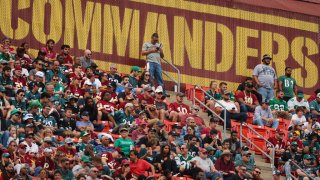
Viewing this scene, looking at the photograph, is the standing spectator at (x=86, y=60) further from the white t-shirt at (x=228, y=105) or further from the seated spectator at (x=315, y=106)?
the seated spectator at (x=315, y=106)

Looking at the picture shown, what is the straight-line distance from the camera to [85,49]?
37.6 metres

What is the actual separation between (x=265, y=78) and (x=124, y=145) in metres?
9.11

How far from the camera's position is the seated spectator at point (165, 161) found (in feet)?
98.9

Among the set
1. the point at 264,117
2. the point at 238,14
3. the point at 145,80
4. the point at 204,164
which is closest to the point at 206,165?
the point at 204,164

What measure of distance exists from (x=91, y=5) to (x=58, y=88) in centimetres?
528

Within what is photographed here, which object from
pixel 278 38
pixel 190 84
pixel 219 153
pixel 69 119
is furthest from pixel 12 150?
pixel 278 38

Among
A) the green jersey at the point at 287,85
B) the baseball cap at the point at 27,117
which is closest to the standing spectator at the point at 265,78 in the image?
the green jersey at the point at 287,85

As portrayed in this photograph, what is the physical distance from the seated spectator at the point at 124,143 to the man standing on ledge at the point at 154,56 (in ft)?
19.9

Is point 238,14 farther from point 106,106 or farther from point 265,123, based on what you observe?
point 106,106

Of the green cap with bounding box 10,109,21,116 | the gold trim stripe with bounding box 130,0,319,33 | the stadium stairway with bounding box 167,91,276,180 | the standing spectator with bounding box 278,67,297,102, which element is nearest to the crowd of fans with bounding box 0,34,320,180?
the green cap with bounding box 10,109,21,116

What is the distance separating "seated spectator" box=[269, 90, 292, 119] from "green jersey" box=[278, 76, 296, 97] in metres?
0.90

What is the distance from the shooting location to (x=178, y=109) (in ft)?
114

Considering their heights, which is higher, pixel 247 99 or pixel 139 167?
pixel 247 99

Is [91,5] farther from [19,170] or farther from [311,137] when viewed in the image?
[19,170]
